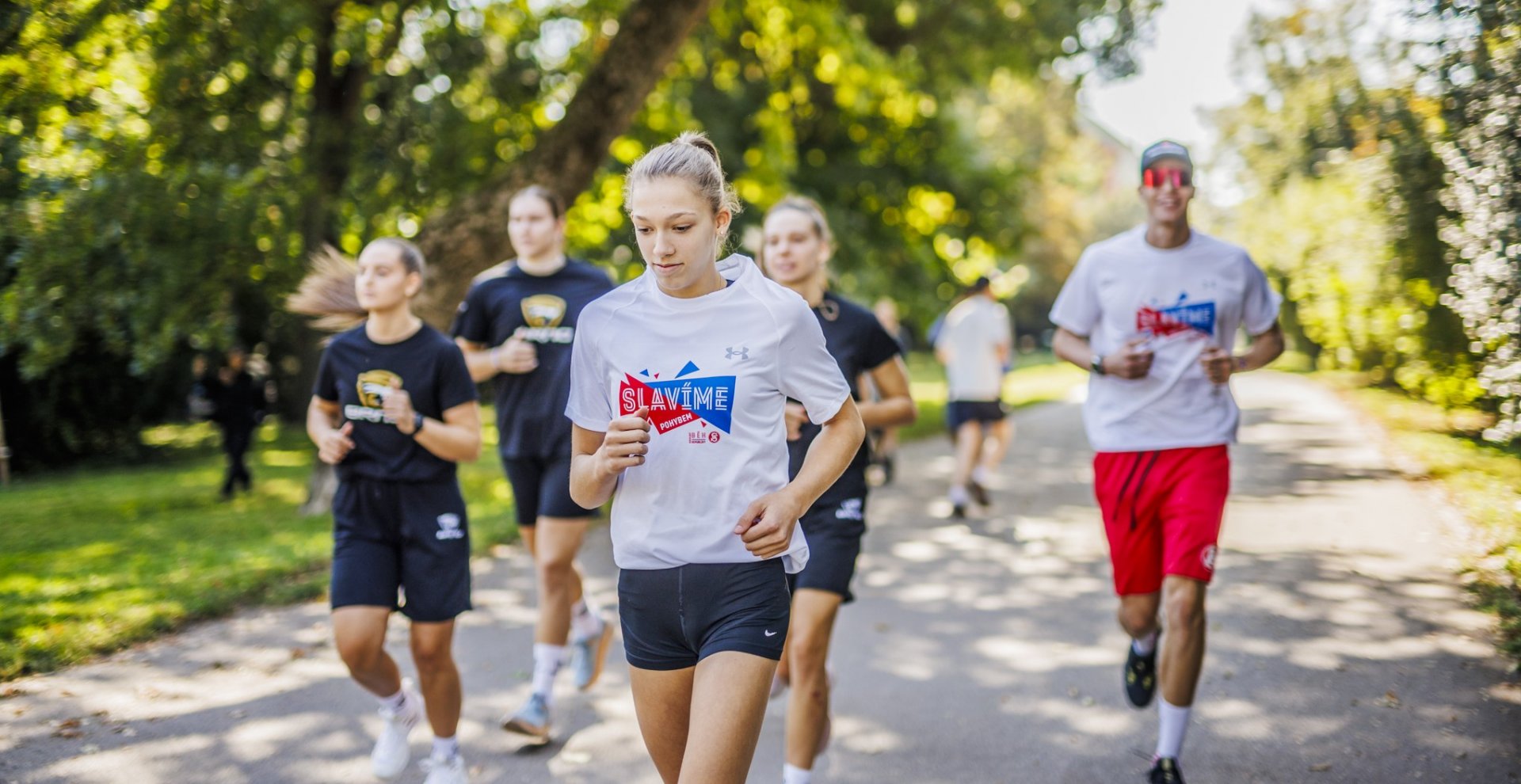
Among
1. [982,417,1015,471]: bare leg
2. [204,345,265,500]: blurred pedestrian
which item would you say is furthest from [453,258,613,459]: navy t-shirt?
[204,345,265,500]: blurred pedestrian

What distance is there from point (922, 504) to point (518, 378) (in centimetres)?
697

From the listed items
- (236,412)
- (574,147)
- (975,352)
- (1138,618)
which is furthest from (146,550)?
(1138,618)

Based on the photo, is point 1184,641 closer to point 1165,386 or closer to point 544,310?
point 1165,386

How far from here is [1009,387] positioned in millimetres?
33750

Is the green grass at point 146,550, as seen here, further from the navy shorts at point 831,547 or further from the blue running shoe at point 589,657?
the navy shorts at point 831,547

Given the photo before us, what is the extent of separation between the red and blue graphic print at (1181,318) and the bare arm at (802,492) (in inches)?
83.6

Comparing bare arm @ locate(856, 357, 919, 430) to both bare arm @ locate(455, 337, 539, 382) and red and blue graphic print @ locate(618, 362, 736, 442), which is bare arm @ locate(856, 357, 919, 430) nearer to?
bare arm @ locate(455, 337, 539, 382)

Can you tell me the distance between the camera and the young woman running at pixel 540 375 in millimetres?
5438

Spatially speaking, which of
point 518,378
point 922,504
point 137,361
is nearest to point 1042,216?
point 922,504

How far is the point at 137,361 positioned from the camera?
422 inches

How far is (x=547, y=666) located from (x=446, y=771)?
841mm

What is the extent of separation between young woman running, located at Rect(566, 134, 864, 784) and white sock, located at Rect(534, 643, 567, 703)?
2.23 m

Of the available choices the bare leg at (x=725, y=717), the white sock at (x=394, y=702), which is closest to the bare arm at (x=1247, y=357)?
the bare leg at (x=725, y=717)

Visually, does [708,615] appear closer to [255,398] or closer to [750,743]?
[750,743]
